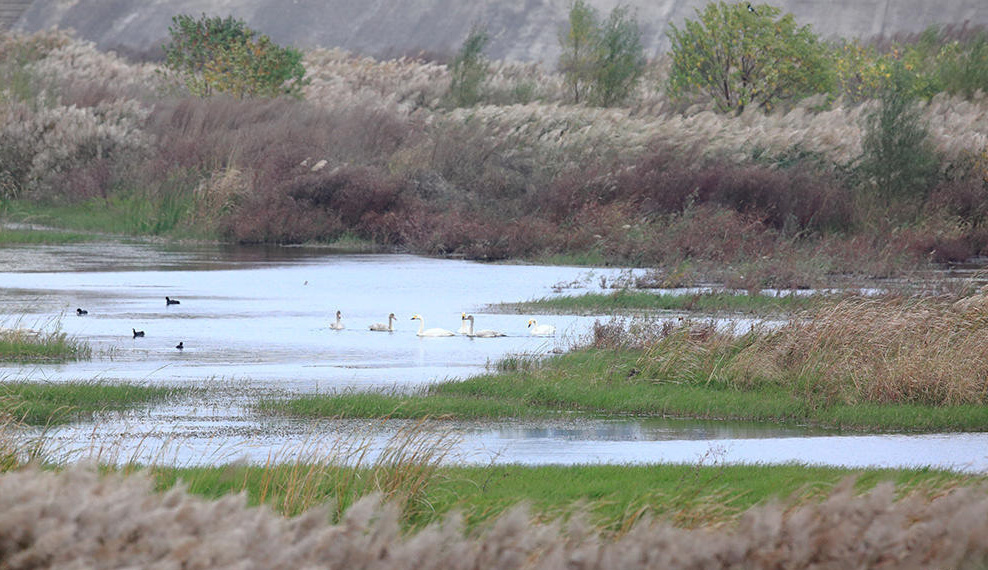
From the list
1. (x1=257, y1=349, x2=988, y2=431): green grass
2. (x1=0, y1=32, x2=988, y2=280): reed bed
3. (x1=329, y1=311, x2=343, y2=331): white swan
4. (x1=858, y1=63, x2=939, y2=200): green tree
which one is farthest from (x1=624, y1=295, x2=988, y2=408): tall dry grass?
(x1=858, y1=63, x2=939, y2=200): green tree

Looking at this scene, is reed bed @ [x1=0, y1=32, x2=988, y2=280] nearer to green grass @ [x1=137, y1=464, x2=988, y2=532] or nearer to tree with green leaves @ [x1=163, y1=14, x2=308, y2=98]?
tree with green leaves @ [x1=163, y1=14, x2=308, y2=98]

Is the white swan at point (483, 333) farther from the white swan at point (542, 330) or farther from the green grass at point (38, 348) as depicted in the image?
the green grass at point (38, 348)

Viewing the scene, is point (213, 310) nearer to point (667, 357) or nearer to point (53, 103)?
point (667, 357)

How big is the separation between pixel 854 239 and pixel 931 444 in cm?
2213

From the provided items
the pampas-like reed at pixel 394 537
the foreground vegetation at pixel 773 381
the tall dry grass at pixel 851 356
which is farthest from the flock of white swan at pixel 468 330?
the pampas-like reed at pixel 394 537

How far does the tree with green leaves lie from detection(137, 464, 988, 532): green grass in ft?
147

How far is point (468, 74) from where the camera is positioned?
57344mm

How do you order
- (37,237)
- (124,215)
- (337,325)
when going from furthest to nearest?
(124,215), (37,237), (337,325)

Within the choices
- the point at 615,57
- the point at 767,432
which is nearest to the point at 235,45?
the point at 615,57

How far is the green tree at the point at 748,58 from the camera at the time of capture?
50.9 meters

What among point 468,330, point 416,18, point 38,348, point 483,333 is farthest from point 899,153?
point 416,18

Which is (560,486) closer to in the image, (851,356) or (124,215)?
(851,356)

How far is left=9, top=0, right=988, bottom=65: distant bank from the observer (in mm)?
96125

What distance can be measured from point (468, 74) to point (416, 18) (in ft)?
163
